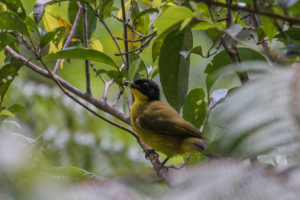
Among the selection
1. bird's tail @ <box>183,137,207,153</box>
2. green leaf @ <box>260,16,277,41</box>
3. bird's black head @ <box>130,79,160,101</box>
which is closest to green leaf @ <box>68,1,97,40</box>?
bird's tail @ <box>183,137,207,153</box>

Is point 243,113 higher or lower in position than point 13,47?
higher

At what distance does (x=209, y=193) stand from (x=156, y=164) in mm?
1944

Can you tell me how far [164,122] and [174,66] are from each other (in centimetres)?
138

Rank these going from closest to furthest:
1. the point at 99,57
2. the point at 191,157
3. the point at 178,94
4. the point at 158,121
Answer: the point at 178,94 → the point at 99,57 → the point at 191,157 → the point at 158,121

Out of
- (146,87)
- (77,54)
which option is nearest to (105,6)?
(77,54)

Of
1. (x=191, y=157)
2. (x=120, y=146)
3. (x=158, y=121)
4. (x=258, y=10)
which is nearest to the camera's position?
(x=258, y=10)

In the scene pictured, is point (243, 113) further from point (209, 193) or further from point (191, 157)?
point (191, 157)

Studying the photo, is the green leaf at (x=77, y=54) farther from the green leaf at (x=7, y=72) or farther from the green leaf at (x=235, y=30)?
the green leaf at (x=235, y=30)

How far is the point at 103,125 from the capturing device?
595 centimetres

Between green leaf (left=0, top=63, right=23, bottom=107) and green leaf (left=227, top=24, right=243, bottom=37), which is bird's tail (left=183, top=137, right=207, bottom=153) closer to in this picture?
green leaf (left=0, top=63, right=23, bottom=107)

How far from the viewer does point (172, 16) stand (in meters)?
1.27

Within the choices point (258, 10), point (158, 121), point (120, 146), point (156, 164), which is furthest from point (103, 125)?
point (258, 10)

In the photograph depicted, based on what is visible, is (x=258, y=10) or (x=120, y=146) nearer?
(x=258, y=10)

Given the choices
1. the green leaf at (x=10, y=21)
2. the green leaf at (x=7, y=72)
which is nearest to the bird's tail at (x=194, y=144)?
the green leaf at (x=7, y=72)
